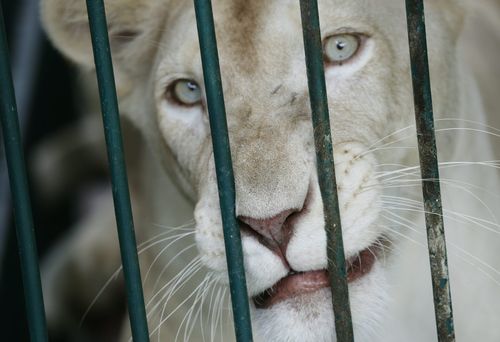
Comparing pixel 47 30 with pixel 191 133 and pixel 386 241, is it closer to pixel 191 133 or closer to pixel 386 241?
pixel 191 133

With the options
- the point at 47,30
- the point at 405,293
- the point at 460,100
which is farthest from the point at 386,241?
the point at 47,30

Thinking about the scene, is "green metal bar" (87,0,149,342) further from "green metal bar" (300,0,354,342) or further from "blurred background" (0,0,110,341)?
"blurred background" (0,0,110,341)

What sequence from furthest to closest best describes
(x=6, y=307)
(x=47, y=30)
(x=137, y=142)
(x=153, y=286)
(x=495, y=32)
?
(x=6, y=307)
(x=137, y=142)
(x=153, y=286)
(x=495, y=32)
(x=47, y=30)

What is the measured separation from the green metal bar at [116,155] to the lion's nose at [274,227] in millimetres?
259

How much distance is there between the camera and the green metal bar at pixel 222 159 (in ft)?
3.83

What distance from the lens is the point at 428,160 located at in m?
1.26

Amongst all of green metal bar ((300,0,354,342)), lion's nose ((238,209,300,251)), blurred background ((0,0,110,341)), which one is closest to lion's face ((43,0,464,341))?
lion's nose ((238,209,300,251))

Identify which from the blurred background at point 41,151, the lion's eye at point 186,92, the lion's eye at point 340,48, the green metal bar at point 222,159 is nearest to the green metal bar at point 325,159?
the green metal bar at point 222,159

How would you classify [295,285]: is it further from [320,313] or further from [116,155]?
[116,155]

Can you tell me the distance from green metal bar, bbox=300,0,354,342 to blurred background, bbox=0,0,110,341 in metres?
1.98

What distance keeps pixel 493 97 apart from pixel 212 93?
1.23 metres

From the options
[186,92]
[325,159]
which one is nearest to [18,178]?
[325,159]

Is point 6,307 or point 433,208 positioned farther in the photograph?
point 6,307

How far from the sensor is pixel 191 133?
6.41ft
